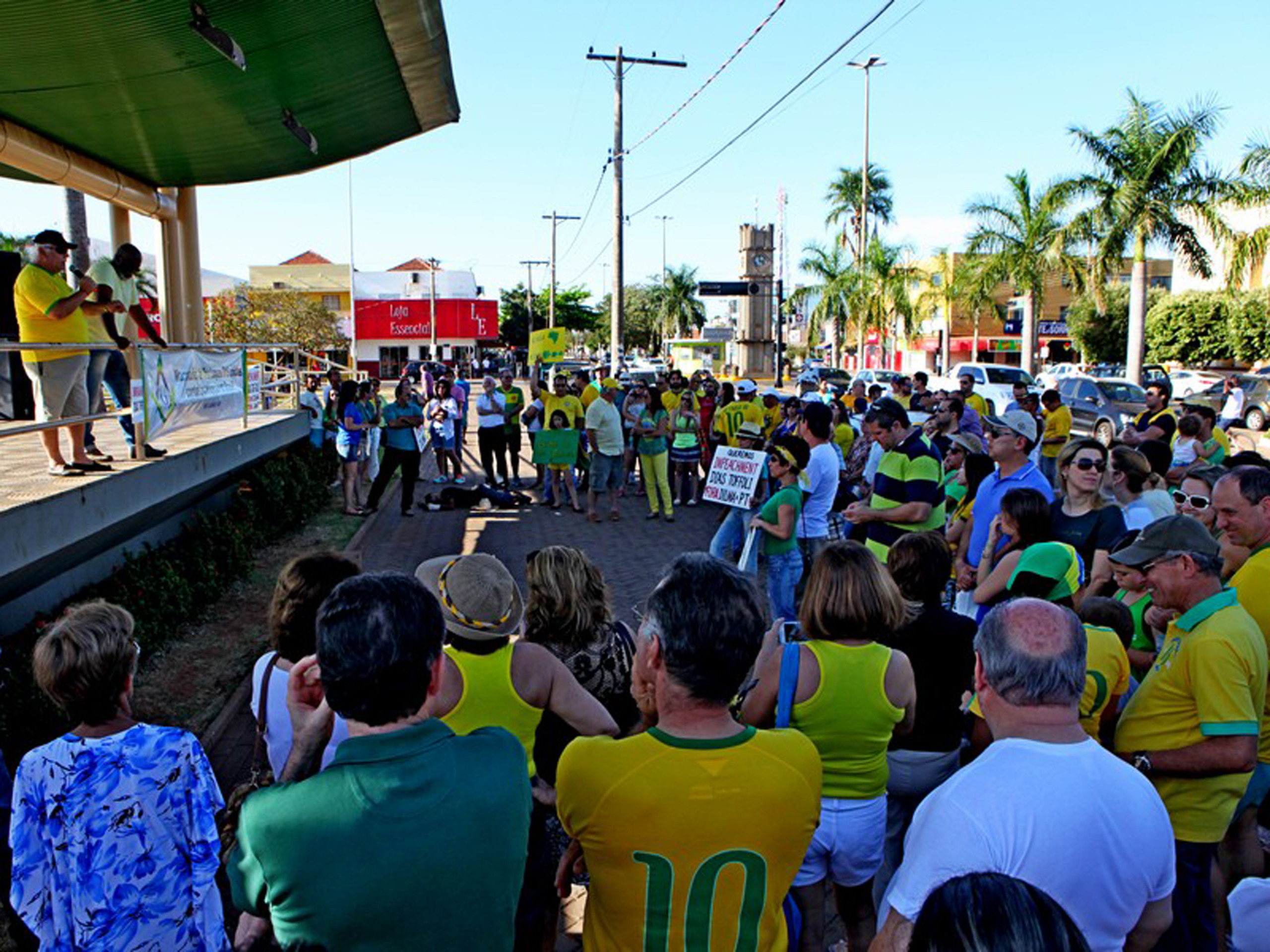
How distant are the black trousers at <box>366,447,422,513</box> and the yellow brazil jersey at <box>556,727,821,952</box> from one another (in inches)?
442

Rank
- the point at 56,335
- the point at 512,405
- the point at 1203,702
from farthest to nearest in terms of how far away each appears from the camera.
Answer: the point at 512,405 → the point at 56,335 → the point at 1203,702

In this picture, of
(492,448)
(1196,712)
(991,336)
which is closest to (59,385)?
(1196,712)

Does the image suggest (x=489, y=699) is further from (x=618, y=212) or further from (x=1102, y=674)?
(x=618, y=212)

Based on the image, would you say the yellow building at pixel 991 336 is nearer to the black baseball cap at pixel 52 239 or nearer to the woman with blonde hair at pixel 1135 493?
the woman with blonde hair at pixel 1135 493

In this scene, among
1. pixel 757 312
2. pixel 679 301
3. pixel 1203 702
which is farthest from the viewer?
pixel 679 301

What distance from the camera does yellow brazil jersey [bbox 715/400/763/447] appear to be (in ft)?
41.1

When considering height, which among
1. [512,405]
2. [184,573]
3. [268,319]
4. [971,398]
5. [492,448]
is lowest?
[184,573]

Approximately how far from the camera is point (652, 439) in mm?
12836

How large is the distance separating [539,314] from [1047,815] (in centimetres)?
9073

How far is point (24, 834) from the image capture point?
256 centimetres

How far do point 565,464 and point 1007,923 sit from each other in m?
12.4

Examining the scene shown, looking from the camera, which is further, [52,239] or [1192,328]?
[1192,328]

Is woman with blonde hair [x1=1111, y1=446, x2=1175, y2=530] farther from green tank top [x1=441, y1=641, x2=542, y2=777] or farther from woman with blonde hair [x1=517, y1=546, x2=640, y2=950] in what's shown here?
green tank top [x1=441, y1=641, x2=542, y2=777]

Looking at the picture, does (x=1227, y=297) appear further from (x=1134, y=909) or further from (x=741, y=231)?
(x=1134, y=909)
